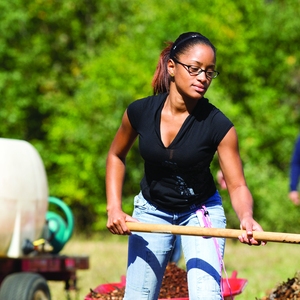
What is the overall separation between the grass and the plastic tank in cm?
122

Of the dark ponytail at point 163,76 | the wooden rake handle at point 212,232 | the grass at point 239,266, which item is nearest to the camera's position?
the wooden rake handle at point 212,232

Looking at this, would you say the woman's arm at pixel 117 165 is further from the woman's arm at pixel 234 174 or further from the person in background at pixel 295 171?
the person in background at pixel 295 171

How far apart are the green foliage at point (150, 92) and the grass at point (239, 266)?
4.03 meters

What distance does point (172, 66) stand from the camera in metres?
4.57

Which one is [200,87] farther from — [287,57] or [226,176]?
[287,57]

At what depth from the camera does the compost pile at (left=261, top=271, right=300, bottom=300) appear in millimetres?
5673

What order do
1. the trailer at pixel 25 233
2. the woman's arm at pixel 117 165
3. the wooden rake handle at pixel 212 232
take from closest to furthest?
the wooden rake handle at pixel 212 232, the woman's arm at pixel 117 165, the trailer at pixel 25 233

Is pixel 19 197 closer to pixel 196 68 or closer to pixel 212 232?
pixel 196 68

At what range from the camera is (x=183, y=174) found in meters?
4.48

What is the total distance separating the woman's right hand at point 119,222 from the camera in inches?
172

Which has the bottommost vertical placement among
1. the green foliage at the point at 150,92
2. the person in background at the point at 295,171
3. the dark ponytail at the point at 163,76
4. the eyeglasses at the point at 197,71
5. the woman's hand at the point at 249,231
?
the woman's hand at the point at 249,231

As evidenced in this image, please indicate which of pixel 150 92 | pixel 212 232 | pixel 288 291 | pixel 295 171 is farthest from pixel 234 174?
pixel 150 92

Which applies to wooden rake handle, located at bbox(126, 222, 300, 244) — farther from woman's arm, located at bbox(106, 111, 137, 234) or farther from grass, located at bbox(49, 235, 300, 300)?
grass, located at bbox(49, 235, 300, 300)

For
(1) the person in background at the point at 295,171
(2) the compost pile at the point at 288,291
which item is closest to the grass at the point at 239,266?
(1) the person in background at the point at 295,171
